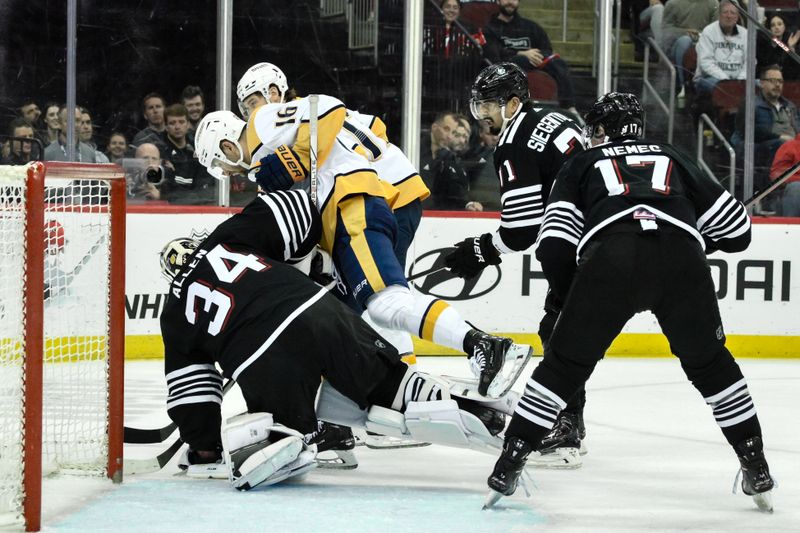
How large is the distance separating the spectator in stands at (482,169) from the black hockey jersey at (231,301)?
342 cm

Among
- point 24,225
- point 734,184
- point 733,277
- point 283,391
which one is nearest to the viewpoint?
point 24,225

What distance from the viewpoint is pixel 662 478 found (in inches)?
130

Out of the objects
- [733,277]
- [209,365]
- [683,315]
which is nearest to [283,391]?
[209,365]

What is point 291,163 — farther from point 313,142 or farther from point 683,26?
point 683,26

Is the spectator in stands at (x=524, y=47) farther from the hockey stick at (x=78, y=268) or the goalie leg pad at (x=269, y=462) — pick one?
the goalie leg pad at (x=269, y=462)

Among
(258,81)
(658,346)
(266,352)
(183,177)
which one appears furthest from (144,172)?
(266,352)

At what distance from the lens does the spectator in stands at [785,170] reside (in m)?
6.71

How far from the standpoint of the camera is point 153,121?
654 centimetres

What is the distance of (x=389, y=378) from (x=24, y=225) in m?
1.00

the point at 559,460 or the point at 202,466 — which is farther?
the point at 559,460

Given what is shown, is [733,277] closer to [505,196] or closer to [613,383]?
[613,383]

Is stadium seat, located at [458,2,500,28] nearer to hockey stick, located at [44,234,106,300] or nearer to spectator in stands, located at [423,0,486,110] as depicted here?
spectator in stands, located at [423,0,486,110]

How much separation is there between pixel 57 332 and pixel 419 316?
3.54ft

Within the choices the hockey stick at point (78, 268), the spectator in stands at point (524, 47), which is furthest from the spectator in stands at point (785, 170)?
the hockey stick at point (78, 268)
